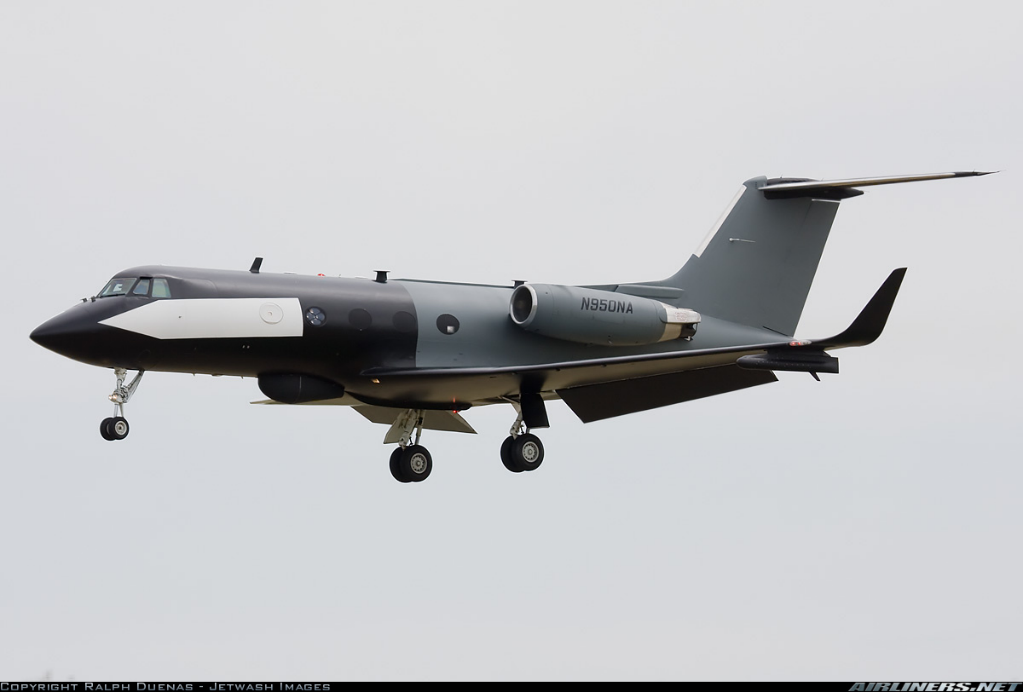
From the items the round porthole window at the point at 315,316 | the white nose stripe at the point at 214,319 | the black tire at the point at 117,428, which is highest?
the round porthole window at the point at 315,316

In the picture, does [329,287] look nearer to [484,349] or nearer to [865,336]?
[484,349]

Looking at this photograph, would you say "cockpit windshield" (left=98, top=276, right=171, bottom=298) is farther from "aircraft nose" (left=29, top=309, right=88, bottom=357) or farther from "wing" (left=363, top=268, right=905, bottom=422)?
"wing" (left=363, top=268, right=905, bottom=422)

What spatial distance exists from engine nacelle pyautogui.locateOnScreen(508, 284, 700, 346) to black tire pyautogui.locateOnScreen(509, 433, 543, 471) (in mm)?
2118

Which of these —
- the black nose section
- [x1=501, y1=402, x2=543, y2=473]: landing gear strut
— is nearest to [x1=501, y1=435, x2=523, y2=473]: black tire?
[x1=501, y1=402, x2=543, y2=473]: landing gear strut

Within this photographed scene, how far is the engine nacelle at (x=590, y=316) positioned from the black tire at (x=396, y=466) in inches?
147

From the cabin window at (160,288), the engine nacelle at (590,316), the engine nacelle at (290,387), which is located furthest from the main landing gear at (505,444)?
the cabin window at (160,288)

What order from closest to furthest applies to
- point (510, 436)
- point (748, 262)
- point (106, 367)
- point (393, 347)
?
point (106, 367)
point (393, 347)
point (510, 436)
point (748, 262)

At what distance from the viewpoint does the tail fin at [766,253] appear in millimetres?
31203

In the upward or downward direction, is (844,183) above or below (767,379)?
above

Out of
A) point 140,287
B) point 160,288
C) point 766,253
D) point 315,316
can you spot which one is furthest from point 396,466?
point 766,253

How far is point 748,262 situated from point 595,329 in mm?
4766

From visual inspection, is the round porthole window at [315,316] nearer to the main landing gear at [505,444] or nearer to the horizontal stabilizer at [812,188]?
the main landing gear at [505,444]

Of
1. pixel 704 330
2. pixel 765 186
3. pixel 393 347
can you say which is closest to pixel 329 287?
pixel 393 347

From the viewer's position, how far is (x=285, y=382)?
26.5 meters
